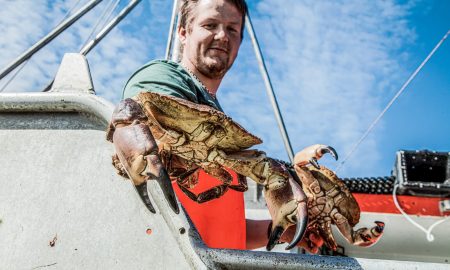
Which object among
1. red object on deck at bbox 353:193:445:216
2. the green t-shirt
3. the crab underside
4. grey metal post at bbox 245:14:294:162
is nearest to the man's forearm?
A: the crab underside

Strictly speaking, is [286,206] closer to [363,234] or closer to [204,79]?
[363,234]

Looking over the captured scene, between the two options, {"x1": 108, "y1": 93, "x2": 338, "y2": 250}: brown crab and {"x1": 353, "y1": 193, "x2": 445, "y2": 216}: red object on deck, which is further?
{"x1": 353, "y1": 193, "x2": 445, "y2": 216}: red object on deck

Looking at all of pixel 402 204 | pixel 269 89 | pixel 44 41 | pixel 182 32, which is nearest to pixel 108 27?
pixel 44 41

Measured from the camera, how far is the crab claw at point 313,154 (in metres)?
1.38

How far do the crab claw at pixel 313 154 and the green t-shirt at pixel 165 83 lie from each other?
0.35m

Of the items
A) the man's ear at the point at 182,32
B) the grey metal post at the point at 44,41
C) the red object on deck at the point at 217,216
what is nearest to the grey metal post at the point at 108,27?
the grey metal post at the point at 44,41

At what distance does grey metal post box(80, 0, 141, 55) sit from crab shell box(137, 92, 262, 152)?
10.5 ft

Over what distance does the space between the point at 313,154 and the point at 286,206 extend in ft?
0.64

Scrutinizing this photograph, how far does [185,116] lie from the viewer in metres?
1.14

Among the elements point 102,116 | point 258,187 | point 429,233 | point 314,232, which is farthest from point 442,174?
point 102,116

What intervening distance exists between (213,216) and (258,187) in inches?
120

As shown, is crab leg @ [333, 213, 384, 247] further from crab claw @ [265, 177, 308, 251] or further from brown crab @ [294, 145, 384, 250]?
→ crab claw @ [265, 177, 308, 251]

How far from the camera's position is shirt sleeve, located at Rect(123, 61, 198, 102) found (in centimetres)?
121

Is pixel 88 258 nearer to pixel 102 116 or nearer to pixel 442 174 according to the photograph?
pixel 102 116
